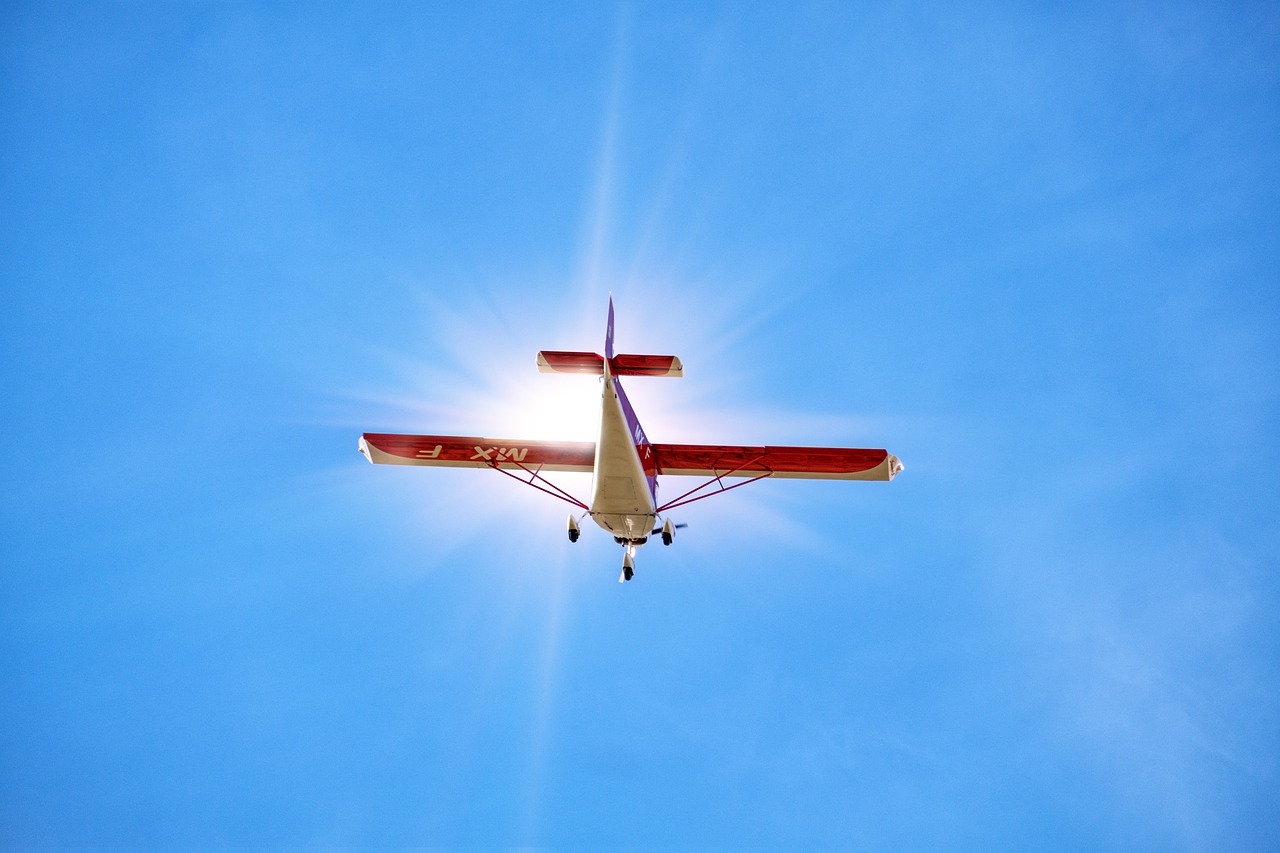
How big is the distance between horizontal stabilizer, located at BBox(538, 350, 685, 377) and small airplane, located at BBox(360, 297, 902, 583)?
3 centimetres

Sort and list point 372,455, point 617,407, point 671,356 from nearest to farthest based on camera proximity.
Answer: point 617,407
point 671,356
point 372,455

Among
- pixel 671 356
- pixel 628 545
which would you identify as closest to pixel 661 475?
pixel 628 545

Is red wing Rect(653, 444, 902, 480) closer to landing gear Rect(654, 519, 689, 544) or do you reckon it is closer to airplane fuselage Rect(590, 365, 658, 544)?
airplane fuselage Rect(590, 365, 658, 544)

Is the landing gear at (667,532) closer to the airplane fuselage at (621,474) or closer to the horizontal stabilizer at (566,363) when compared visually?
the airplane fuselage at (621,474)

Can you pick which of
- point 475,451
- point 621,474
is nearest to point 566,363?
point 621,474

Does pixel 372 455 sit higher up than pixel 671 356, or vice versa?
pixel 671 356

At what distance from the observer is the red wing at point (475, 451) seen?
25.1 m

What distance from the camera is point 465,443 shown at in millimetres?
25250

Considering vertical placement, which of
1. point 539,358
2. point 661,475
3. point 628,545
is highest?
point 539,358

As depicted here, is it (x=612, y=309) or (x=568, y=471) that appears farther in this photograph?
(x=568, y=471)

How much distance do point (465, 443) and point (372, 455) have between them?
300 centimetres

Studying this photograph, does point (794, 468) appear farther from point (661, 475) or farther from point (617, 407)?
point (617, 407)

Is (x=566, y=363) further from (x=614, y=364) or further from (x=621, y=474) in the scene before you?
(x=621, y=474)

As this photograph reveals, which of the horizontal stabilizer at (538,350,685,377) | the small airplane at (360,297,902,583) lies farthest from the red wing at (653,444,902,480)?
the horizontal stabilizer at (538,350,685,377)
